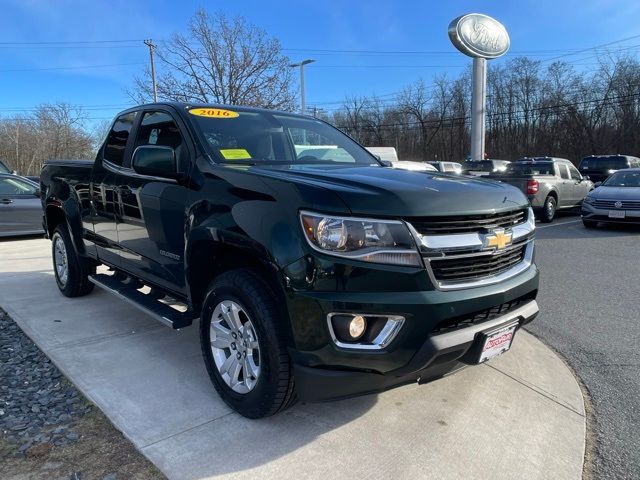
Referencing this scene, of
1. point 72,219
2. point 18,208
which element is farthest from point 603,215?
point 18,208

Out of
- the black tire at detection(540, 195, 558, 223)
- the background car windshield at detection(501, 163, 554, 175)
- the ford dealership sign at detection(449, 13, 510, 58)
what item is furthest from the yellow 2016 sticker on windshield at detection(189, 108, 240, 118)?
the ford dealership sign at detection(449, 13, 510, 58)

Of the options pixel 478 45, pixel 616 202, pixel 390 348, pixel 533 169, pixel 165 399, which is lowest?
pixel 165 399

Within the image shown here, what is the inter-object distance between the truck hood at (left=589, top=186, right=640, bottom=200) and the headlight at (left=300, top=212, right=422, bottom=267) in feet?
35.3

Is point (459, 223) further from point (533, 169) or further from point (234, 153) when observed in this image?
point (533, 169)

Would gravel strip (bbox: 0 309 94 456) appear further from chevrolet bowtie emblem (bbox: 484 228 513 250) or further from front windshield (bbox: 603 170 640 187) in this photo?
front windshield (bbox: 603 170 640 187)

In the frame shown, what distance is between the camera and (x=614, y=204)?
11086 mm


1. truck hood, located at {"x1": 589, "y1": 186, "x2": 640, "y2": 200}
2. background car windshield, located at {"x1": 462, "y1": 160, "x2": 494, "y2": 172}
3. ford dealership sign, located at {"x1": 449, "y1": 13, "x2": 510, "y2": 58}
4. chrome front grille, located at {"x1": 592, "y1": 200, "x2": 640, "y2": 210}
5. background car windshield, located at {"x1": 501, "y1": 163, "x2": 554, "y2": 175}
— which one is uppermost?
ford dealership sign, located at {"x1": 449, "y1": 13, "x2": 510, "y2": 58}

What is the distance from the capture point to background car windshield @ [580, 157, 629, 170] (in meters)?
19.8

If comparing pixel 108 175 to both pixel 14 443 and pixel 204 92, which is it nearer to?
pixel 14 443

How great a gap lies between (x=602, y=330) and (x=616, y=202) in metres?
7.81

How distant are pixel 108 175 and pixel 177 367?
6.15 ft

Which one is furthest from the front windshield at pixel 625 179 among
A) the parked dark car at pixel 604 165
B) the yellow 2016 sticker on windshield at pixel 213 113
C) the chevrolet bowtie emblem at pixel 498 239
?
the yellow 2016 sticker on windshield at pixel 213 113

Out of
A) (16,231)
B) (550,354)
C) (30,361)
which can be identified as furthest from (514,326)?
(16,231)

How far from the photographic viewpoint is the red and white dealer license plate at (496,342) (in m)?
2.62
